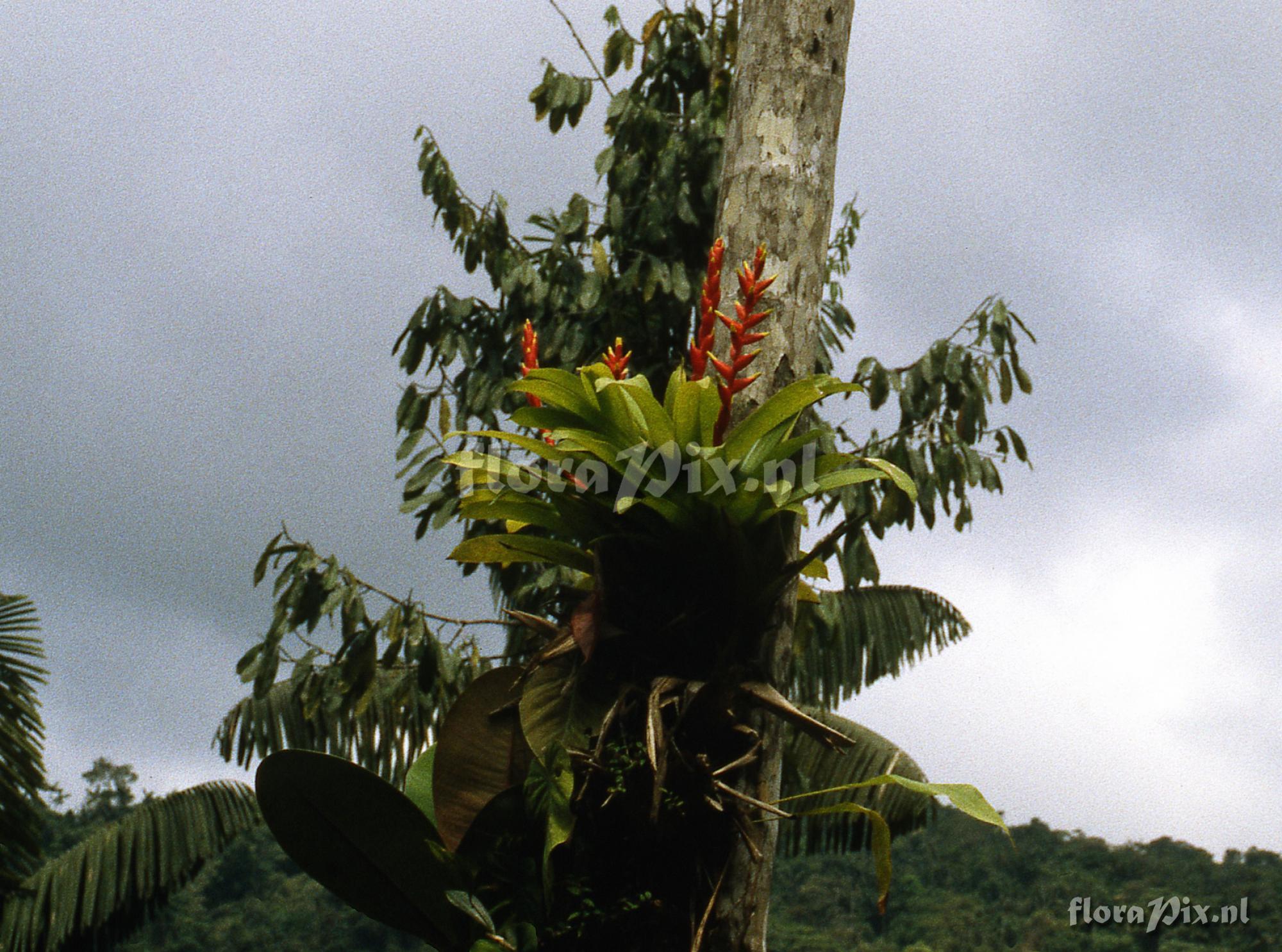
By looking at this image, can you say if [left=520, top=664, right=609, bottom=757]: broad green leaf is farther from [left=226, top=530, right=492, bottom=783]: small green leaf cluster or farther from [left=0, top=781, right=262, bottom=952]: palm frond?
[left=0, top=781, right=262, bottom=952]: palm frond

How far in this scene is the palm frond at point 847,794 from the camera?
502 cm

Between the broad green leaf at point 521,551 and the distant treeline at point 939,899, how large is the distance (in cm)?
983

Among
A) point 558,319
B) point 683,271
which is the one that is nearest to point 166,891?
point 558,319

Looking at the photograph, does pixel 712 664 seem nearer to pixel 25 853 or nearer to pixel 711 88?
pixel 711 88

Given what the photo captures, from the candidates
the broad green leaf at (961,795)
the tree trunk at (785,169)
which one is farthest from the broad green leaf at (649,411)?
the broad green leaf at (961,795)

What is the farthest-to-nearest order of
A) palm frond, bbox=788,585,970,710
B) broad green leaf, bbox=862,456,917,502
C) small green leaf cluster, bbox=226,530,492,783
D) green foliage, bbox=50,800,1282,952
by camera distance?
green foliage, bbox=50,800,1282,952
palm frond, bbox=788,585,970,710
small green leaf cluster, bbox=226,530,492,783
broad green leaf, bbox=862,456,917,502

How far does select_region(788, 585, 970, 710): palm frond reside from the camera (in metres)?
6.07

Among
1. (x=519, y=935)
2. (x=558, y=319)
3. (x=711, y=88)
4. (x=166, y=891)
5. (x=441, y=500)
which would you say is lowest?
(x=166, y=891)

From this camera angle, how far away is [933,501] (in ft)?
14.4

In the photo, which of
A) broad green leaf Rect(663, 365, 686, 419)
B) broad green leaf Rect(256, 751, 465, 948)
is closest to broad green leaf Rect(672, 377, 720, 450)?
broad green leaf Rect(663, 365, 686, 419)

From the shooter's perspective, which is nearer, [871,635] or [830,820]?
[830,820]

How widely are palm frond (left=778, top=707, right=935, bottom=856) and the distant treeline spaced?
5964 millimetres

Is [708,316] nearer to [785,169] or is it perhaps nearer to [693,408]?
[693,408]

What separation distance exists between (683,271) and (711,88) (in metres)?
0.95
